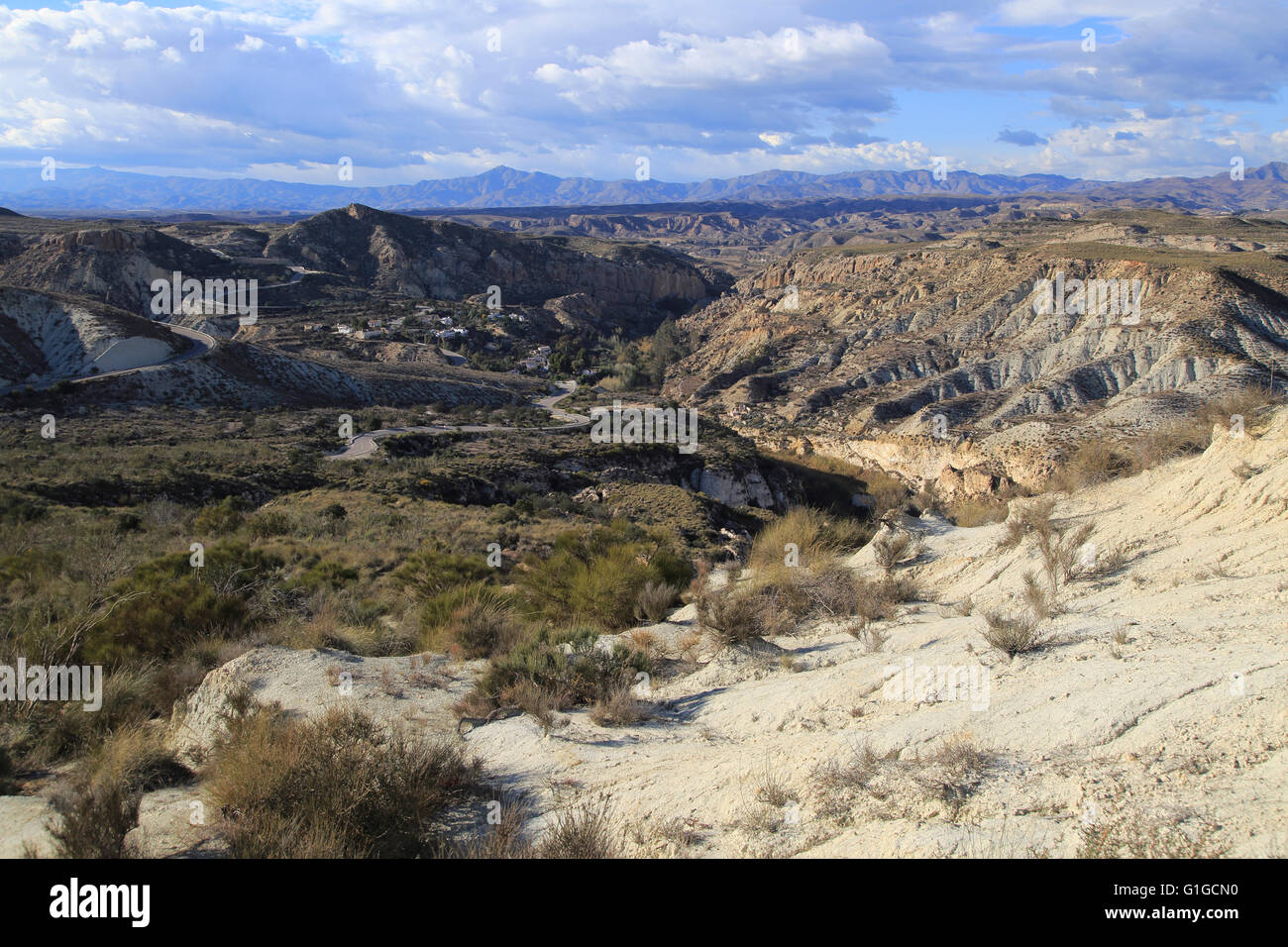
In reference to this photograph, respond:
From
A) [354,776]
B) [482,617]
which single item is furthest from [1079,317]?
[354,776]

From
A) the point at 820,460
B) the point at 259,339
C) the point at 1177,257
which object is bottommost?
the point at 820,460

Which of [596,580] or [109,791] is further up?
[109,791]

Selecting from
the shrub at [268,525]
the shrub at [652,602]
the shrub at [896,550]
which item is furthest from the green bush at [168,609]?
the shrub at [896,550]

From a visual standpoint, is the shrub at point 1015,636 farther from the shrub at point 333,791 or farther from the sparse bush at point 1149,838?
the shrub at point 333,791

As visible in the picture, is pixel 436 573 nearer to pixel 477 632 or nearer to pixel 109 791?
pixel 477 632

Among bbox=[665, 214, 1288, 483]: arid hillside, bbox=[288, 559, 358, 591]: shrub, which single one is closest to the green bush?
bbox=[288, 559, 358, 591]: shrub

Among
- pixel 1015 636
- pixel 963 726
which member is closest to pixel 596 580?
pixel 1015 636

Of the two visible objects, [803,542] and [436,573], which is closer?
[803,542]

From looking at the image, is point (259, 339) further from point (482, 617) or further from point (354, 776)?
point (354, 776)
